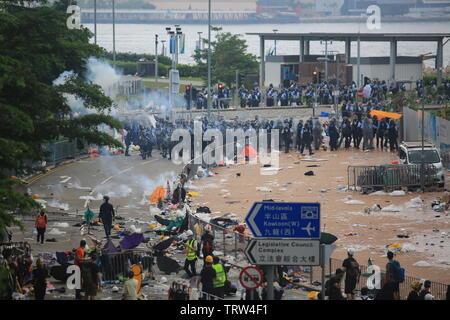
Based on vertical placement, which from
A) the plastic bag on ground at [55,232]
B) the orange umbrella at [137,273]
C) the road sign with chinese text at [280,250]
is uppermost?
the road sign with chinese text at [280,250]

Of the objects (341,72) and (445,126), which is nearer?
(445,126)

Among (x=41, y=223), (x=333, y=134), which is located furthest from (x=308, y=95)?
(x=41, y=223)

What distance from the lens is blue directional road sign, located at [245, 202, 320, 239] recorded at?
587 inches

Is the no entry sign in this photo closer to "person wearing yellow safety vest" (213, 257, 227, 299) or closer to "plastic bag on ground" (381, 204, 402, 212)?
"person wearing yellow safety vest" (213, 257, 227, 299)

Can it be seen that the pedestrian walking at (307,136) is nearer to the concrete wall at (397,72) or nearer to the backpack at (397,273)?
the concrete wall at (397,72)

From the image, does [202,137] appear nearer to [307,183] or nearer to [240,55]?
[307,183]

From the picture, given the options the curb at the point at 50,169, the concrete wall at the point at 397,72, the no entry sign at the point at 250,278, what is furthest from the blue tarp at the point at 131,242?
the concrete wall at the point at 397,72

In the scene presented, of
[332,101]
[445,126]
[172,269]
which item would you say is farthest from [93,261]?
[332,101]

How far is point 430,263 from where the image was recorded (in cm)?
2358

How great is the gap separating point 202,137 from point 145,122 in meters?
7.94

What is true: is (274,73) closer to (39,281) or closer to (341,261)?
(341,261)

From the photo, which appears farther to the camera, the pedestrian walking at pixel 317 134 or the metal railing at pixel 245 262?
the pedestrian walking at pixel 317 134

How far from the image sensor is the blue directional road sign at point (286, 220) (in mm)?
14906
